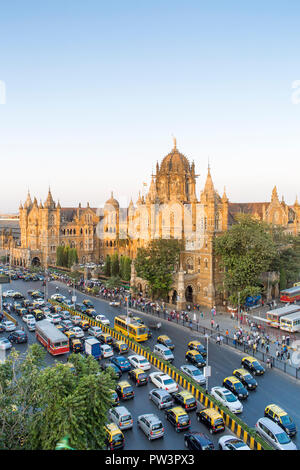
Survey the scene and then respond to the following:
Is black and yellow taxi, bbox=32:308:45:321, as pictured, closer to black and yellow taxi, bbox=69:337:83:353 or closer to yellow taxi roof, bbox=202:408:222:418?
black and yellow taxi, bbox=69:337:83:353

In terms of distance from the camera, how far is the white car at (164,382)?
93.0 ft


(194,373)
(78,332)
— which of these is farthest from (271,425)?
(78,332)

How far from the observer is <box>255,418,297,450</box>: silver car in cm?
2114

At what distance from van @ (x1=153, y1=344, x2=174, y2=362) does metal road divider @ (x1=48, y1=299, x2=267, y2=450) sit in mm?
1205

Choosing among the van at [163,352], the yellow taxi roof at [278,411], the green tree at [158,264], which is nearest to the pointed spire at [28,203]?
the green tree at [158,264]

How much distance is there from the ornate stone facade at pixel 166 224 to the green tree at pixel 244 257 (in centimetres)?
301

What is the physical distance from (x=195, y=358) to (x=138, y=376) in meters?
6.79

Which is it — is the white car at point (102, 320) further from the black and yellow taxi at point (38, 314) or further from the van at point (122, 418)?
the van at point (122, 418)

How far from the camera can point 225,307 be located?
184 feet

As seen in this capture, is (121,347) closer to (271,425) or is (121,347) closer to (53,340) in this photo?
(53,340)

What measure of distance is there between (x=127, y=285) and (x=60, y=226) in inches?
1426

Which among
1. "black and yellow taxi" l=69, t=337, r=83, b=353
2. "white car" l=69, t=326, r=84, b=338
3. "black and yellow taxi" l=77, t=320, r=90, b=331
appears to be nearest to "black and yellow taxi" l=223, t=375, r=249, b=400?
"black and yellow taxi" l=69, t=337, r=83, b=353
